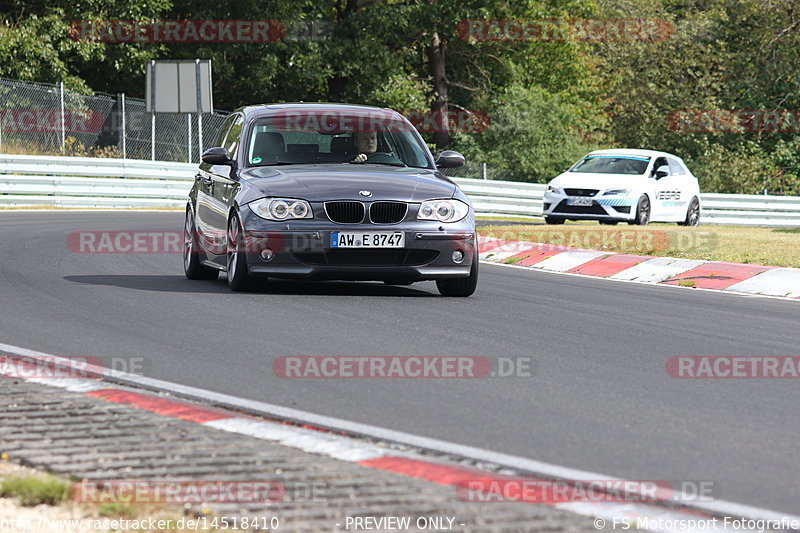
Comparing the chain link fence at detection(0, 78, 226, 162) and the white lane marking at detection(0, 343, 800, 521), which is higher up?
the chain link fence at detection(0, 78, 226, 162)

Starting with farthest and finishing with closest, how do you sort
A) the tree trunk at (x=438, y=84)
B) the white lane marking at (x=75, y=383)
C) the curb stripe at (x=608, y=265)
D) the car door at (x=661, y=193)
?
the tree trunk at (x=438, y=84) < the car door at (x=661, y=193) < the curb stripe at (x=608, y=265) < the white lane marking at (x=75, y=383)

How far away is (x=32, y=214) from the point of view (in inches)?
950

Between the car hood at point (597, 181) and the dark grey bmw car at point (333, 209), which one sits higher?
the dark grey bmw car at point (333, 209)

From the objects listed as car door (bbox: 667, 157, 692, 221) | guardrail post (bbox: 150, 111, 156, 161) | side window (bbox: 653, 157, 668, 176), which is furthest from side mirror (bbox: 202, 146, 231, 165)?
guardrail post (bbox: 150, 111, 156, 161)

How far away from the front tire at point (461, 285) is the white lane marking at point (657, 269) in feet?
Result: 11.6

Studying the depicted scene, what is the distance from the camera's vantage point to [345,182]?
1080 cm

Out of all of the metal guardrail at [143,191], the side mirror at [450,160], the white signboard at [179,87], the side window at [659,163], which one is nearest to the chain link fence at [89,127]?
the white signboard at [179,87]

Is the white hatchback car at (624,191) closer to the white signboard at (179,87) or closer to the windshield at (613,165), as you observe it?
the windshield at (613,165)

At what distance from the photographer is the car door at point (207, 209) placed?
11828 millimetres

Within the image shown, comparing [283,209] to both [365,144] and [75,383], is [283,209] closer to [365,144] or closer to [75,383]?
[365,144]

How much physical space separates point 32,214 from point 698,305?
1572cm

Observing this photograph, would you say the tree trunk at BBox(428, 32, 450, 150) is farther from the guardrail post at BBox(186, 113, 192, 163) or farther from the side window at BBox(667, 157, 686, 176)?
the side window at BBox(667, 157, 686, 176)

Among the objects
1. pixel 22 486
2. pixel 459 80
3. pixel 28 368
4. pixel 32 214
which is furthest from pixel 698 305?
pixel 459 80

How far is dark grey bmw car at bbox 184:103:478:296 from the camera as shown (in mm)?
10523
